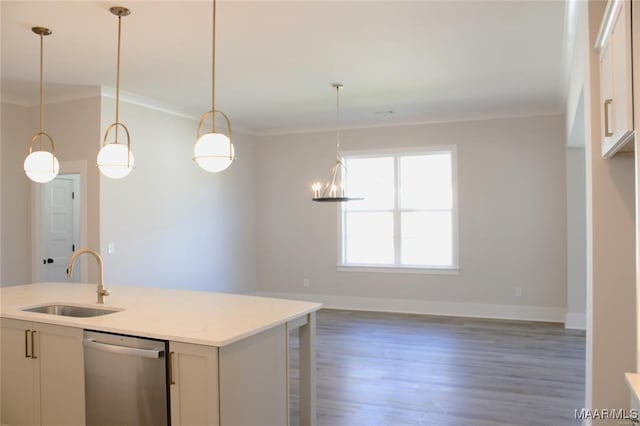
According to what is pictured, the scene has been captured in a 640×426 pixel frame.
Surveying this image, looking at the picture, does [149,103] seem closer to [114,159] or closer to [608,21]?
[114,159]

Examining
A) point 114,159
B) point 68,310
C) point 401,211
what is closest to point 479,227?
point 401,211

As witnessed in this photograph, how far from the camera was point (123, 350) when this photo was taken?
2.44m

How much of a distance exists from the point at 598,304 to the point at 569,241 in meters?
4.09

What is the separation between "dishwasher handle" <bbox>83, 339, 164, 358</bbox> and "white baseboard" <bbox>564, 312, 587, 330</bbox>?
18.0 feet

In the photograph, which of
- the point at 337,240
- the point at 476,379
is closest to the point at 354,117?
the point at 337,240

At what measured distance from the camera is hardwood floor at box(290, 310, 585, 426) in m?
3.44

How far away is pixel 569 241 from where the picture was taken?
20.3 ft

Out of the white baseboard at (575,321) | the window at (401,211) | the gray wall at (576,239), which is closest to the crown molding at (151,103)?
the window at (401,211)

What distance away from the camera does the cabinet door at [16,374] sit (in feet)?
9.33

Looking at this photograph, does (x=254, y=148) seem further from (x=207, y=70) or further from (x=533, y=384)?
(x=533, y=384)

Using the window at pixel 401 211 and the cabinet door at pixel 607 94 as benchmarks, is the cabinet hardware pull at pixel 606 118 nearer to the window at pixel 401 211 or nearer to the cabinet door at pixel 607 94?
the cabinet door at pixel 607 94

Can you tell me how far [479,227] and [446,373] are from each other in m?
2.96

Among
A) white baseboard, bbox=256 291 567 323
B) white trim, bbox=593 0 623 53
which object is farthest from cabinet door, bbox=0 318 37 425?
white baseboard, bbox=256 291 567 323

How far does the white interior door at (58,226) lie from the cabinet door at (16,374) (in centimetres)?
314
